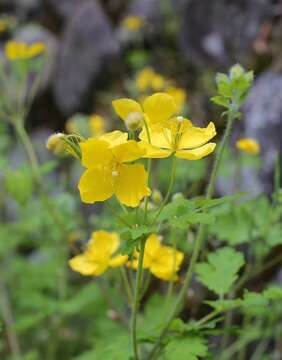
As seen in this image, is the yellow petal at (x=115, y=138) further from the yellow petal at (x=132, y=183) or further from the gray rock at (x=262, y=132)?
the gray rock at (x=262, y=132)

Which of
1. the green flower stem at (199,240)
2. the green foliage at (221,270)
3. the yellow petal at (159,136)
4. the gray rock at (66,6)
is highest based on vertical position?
the yellow petal at (159,136)

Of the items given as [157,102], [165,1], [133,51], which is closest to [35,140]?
[133,51]

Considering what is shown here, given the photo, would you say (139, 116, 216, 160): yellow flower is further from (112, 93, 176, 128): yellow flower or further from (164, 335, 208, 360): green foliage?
(164, 335, 208, 360): green foliage

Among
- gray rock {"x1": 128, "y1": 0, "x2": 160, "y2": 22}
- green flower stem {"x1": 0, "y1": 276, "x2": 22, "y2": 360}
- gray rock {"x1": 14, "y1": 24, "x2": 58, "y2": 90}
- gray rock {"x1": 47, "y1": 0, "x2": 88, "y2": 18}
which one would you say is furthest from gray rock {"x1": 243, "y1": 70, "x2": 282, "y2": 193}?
gray rock {"x1": 47, "y1": 0, "x2": 88, "y2": 18}

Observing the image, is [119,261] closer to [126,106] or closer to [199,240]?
[199,240]

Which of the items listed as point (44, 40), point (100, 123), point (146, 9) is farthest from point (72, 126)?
point (146, 9)

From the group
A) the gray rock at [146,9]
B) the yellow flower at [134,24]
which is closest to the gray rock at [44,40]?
the yellow flower at [134,24]
